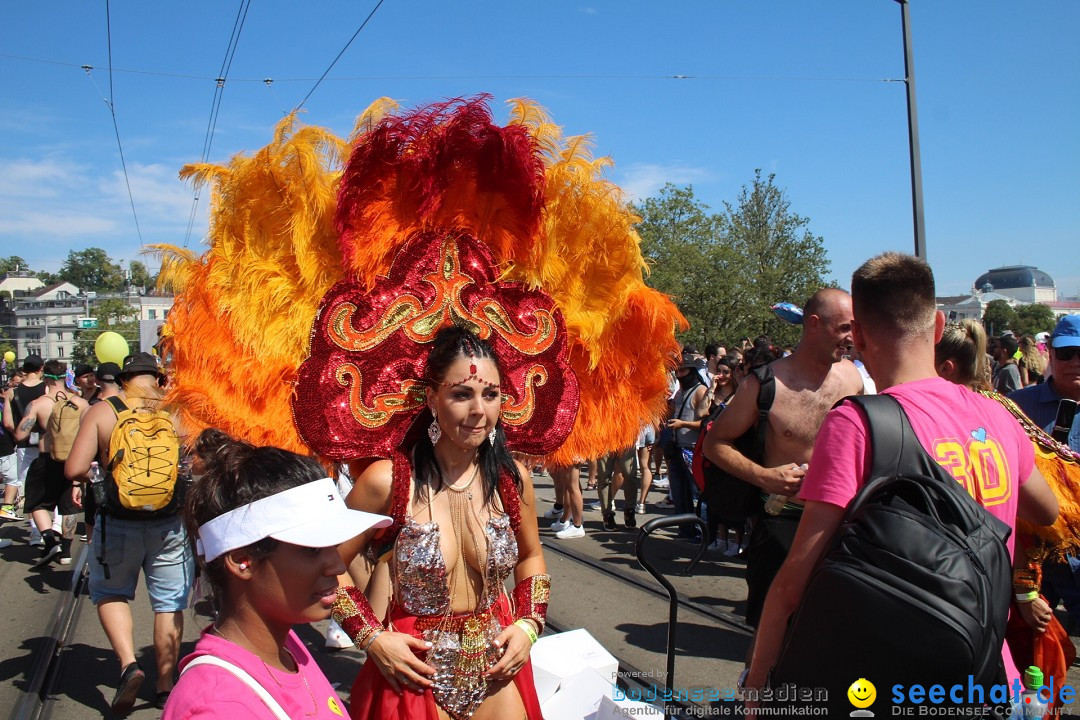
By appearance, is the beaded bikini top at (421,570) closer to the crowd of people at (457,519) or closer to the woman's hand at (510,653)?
the crowd of people at (457,519)

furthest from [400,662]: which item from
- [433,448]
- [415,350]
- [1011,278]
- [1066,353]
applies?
[1011,278]

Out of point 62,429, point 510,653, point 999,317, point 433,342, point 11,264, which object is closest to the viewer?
point 510,653

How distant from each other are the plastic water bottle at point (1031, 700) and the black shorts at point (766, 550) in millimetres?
953

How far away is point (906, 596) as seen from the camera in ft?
4.67

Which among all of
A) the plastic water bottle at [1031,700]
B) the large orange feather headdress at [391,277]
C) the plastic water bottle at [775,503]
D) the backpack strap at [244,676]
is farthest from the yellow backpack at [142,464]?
the plastic water bottle at [1031,700]

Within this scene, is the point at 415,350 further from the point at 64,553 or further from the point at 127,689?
the point at 64,553

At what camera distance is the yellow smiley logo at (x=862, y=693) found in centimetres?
148

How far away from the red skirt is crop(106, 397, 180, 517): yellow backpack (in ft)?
7.38

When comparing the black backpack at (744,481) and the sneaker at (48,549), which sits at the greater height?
the black backpack at (744,481)

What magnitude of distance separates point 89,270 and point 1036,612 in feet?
394

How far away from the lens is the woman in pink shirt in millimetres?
1489

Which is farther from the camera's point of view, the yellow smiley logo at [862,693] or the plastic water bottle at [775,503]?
the plastic water bottle at [775,503]

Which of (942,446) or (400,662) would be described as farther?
(400,662)

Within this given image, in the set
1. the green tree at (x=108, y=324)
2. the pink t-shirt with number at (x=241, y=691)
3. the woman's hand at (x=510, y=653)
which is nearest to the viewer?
the pink t-shirt with number at (x=241, y=691)
